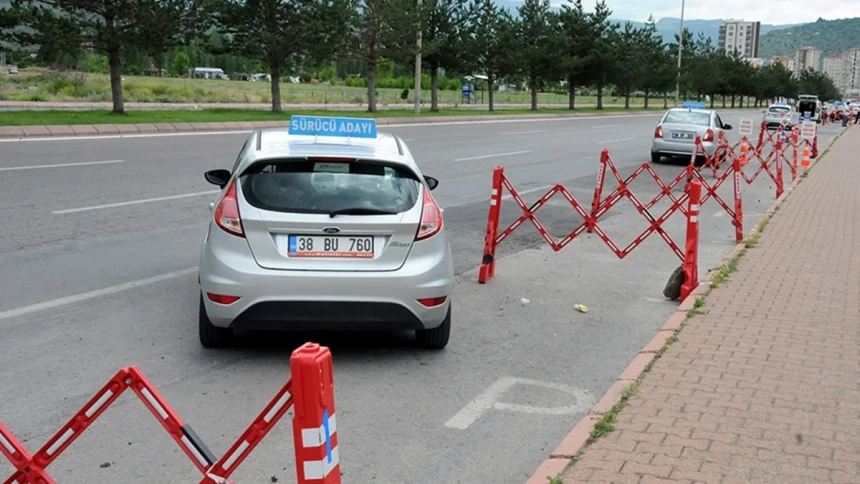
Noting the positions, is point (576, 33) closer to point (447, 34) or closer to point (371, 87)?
point (447, 34)

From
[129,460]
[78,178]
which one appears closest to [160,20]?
[78,178]

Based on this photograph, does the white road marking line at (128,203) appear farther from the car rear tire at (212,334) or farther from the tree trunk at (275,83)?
the tree trunk at (275,83)

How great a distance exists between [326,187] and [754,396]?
2998mm

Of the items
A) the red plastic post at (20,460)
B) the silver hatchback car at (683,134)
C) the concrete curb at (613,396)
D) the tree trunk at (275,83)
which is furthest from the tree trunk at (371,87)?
the red plastic post at (20,460)

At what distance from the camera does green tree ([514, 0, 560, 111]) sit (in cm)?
6059

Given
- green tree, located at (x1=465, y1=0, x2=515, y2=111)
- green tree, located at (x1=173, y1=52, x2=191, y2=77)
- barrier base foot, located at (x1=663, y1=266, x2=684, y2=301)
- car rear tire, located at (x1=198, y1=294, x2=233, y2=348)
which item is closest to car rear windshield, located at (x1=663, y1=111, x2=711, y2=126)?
barrier base foot, located at (x1=663, y1=266, x2=684, y2=301)

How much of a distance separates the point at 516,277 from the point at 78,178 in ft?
26.6

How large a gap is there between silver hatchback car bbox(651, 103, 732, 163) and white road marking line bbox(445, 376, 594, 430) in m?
18.6

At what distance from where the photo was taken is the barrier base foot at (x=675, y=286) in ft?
27.1

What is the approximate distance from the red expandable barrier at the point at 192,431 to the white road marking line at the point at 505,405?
6.76 ft

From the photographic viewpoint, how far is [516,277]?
9.00 m

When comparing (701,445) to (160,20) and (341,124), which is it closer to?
(341,124)

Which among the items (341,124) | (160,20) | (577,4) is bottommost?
(341,124)

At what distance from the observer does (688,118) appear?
24281 millimetres
